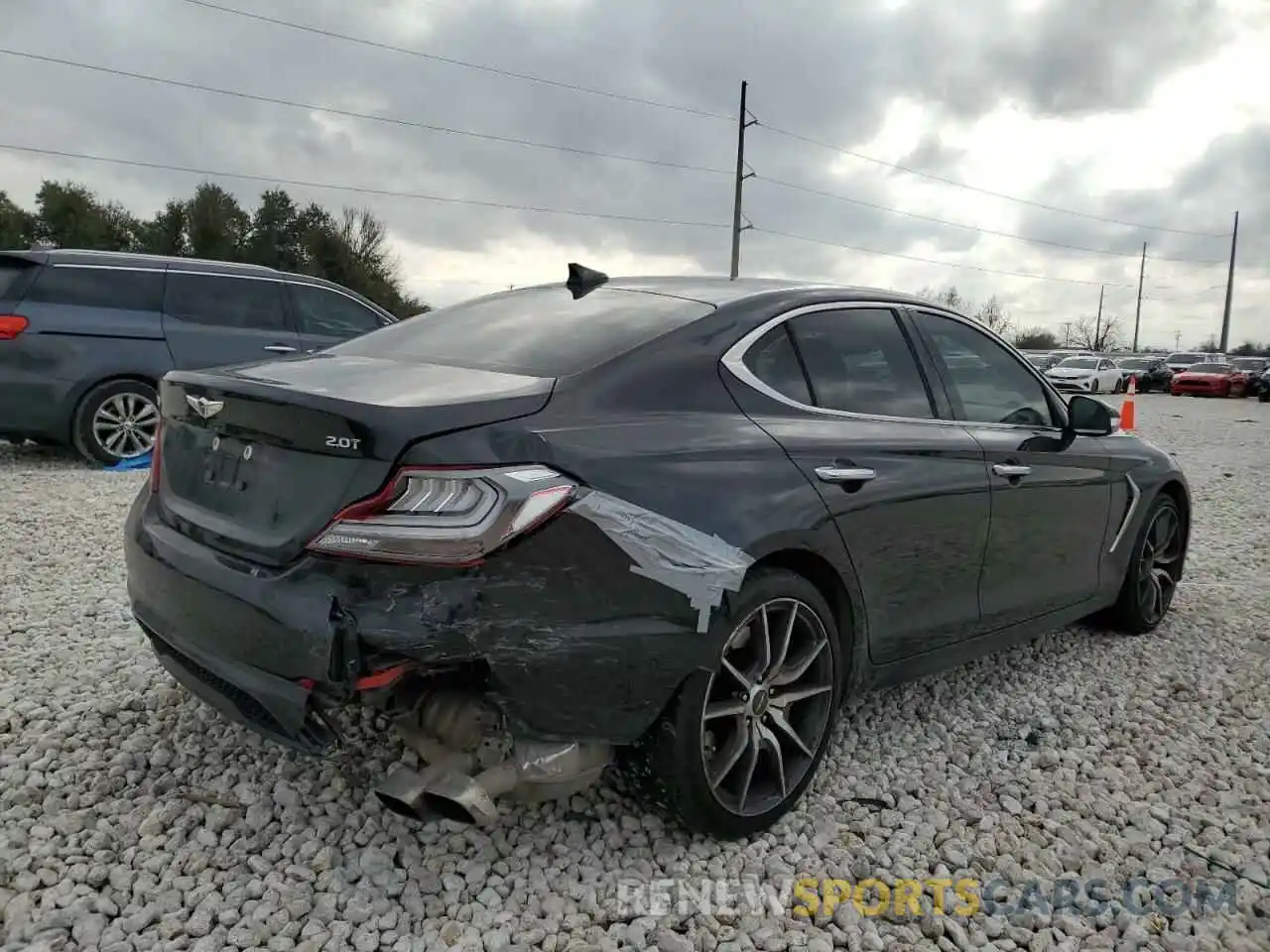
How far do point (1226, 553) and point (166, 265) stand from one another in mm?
8552

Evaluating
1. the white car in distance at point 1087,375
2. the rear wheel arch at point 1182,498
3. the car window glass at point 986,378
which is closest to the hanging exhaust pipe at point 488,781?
the car window glass at point 986,378

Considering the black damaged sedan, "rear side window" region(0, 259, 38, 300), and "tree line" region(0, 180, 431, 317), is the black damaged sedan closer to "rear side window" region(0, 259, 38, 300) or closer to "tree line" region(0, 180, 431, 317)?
"rear side window" region(0, 259, 38, 300)

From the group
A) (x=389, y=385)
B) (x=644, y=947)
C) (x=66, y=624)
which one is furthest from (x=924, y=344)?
(x=66, y=624)

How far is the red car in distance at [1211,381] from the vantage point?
106 feet

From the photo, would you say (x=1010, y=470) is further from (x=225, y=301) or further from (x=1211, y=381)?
(x=1211, y=381)

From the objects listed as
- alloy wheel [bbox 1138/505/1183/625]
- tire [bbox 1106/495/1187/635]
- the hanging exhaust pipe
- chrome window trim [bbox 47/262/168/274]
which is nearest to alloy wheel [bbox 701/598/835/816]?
the hanging exhaust pipe

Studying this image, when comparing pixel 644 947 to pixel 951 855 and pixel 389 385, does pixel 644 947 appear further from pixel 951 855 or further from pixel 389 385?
pixel 389 385

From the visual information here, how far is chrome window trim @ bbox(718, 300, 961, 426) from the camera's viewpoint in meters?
2.61

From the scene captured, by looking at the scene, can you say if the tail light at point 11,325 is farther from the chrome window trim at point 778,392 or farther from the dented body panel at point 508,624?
the chrome window trim at point 778,392

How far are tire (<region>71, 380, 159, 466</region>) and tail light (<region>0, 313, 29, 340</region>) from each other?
65 centimetres

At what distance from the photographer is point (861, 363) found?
2998mm

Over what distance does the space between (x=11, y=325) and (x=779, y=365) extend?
669 centimetres

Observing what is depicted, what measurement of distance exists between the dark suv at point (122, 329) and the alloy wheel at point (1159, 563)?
6496 millimetres

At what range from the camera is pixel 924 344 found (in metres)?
3.26
